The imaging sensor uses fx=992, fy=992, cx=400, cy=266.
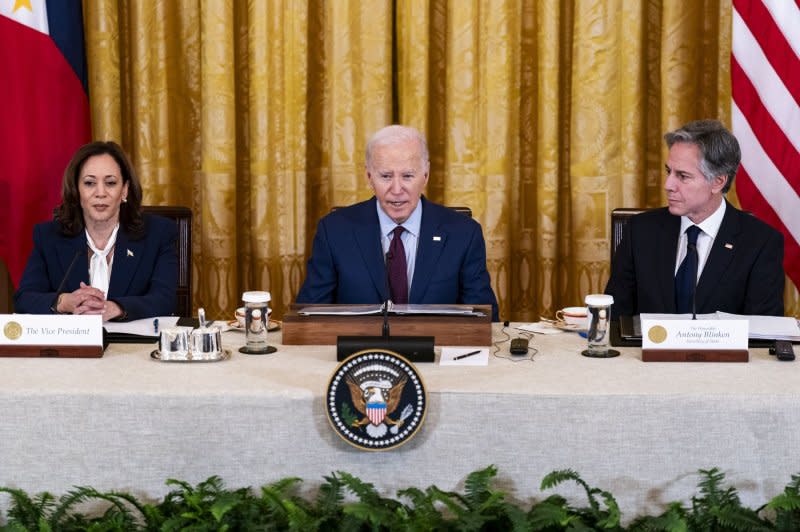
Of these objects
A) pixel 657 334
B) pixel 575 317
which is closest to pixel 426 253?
pixel 575 317

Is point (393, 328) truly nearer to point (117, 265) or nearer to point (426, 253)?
point (426, 253)

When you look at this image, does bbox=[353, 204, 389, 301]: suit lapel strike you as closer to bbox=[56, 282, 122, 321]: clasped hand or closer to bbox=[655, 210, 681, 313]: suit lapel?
bbox=[56, 282, 122, 321]: clasped hand

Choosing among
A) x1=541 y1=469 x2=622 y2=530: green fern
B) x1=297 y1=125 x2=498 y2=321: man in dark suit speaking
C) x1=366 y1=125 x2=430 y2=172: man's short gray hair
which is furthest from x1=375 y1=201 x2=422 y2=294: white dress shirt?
x1=541 y1=469 x2=622 y2=530: green fern

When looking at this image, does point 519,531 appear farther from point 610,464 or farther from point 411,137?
point 411,137

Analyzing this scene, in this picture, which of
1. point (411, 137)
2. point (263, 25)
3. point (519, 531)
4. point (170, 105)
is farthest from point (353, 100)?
point (519, 531)

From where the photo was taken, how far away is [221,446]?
192 cm

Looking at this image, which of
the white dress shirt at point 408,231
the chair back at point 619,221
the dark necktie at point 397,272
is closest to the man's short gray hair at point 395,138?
the white dress shirt at point 408,231

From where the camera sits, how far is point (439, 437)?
1906 millimetres

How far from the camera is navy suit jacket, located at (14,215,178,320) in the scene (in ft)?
10.2

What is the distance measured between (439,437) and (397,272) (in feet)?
3.68

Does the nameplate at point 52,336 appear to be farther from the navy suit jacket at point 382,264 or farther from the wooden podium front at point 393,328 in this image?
the navy suit jacket at point 382,264

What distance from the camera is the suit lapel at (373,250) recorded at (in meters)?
2.97

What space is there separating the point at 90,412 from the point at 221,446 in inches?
10.5

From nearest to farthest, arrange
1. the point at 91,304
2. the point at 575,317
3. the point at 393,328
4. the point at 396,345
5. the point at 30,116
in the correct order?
the point at 396,345 < the point at 393,328 < the point at 575,317 < the point at 91,304 < the point at 30,116
